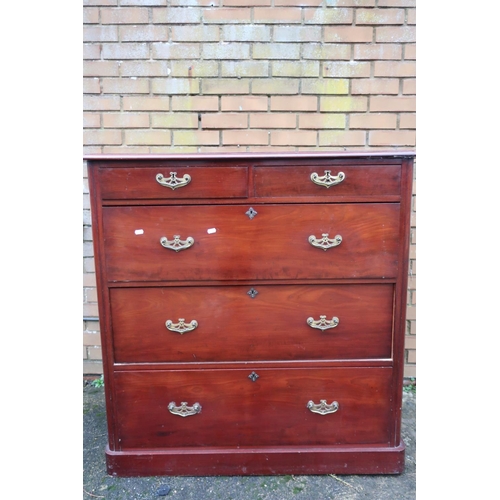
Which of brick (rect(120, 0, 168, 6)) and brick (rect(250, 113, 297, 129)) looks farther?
brick (rect(250, 113, 297, 129))

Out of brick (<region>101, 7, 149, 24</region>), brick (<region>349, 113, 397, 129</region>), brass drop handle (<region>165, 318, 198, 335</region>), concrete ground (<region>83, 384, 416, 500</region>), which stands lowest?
concrete ground (<region>83, 384, 416, 500</region>)

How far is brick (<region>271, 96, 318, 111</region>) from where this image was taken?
2.34m

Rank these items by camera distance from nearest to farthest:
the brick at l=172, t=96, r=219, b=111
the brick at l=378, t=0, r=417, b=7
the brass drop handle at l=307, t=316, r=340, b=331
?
the brass drop handle at l=307, t=316, r=340, b=331, the brick at l=378, t=0, r=417, b=7, the brick at l=172, t=96, r=219, b=111

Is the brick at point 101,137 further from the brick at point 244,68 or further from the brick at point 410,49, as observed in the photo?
the brick at point 410,49

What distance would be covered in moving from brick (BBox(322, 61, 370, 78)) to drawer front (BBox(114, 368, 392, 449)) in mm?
1684

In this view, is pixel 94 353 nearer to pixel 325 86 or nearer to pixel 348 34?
pixel 325 86

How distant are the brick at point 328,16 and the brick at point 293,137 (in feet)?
2.05

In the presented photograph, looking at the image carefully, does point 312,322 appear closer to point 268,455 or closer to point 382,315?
point 382,315

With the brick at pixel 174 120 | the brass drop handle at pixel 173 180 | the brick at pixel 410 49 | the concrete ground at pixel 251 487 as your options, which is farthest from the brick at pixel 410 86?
the concrete ground at pixel 251 487

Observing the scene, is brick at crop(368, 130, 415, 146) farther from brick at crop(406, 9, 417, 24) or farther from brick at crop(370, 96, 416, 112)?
brick at crop(406, 9, 417, 24)

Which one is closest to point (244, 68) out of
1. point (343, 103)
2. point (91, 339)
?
point (343, 103)

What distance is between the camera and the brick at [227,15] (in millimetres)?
2254

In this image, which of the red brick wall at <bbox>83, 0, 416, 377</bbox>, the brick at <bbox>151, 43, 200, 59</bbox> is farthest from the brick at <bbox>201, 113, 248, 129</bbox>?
the brick at <bbox>151, 43, 200, 59</bbox>

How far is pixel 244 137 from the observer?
7.80ft
